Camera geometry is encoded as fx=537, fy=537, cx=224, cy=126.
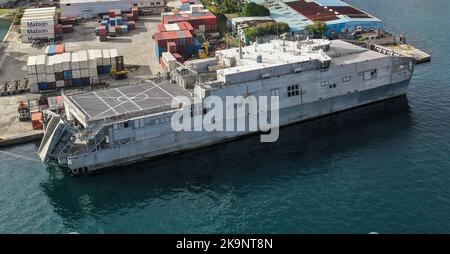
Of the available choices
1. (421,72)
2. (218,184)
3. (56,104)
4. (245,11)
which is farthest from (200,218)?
(245,11)

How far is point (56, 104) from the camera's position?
7275cm

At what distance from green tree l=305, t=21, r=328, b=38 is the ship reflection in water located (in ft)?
108

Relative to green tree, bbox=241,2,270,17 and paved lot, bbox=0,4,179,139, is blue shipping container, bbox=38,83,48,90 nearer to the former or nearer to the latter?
paved lot, bbox=0,4,179,139

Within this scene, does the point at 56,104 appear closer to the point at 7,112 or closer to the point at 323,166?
the point at 7,112

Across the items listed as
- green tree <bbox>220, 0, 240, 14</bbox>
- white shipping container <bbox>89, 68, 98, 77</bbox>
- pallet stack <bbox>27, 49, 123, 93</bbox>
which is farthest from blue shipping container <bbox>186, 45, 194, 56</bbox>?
green tree <bbox>220, 0, 240, 14</bbox>

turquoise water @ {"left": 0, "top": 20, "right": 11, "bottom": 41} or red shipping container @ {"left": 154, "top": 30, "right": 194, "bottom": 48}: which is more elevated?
red shipping container @ {"left": 154, "top": 30, "right": 194, "bottom": 48}

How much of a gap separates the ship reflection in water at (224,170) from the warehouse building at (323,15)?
36184 millimetres

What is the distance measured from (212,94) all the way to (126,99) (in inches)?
427

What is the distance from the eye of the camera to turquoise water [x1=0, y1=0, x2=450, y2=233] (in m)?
50.7

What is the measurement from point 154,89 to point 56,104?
45.8ft

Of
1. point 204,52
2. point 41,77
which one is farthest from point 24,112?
point 204,52

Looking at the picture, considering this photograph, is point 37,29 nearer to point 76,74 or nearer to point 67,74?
point 67,74

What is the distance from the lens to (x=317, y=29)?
101 m

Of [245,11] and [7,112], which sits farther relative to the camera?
[245,11]
